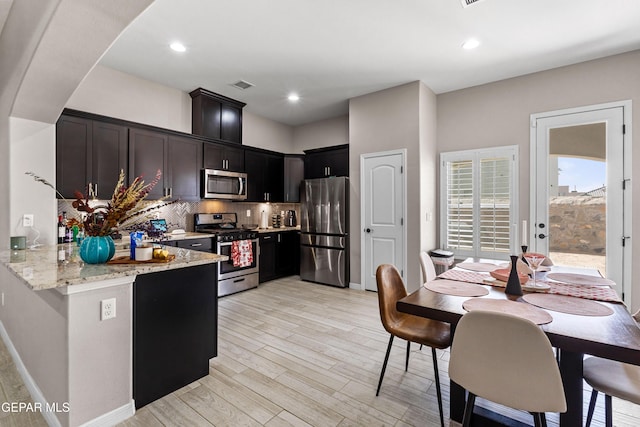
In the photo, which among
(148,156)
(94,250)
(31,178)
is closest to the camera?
(94,250)

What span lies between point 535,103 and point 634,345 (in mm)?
3732

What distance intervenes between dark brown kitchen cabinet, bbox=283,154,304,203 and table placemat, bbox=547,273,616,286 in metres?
4.23

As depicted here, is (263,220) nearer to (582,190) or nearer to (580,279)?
(580,279)

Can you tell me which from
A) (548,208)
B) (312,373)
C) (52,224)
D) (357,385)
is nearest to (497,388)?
(357,385)

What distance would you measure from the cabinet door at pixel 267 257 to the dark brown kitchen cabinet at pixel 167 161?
1.32 meters

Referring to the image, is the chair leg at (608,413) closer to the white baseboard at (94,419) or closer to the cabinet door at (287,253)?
the white baseboard at (94,419)

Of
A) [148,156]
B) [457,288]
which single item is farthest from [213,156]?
[457,288]

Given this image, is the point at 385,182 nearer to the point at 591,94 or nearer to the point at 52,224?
the point at 591,94

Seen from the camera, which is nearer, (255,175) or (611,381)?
(611,381)

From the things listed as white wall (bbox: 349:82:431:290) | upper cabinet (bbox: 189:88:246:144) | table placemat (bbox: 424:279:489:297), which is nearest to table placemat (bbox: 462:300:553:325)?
table placemat (bbox: 424:279:489:297)

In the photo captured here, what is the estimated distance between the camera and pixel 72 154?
3.23 metres

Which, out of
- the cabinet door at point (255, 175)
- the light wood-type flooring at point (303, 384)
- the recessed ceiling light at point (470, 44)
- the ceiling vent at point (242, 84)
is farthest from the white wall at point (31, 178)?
the recessed ceiling light at point (470, 44)

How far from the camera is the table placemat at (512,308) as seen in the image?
1400 mm

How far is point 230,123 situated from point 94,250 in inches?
136
